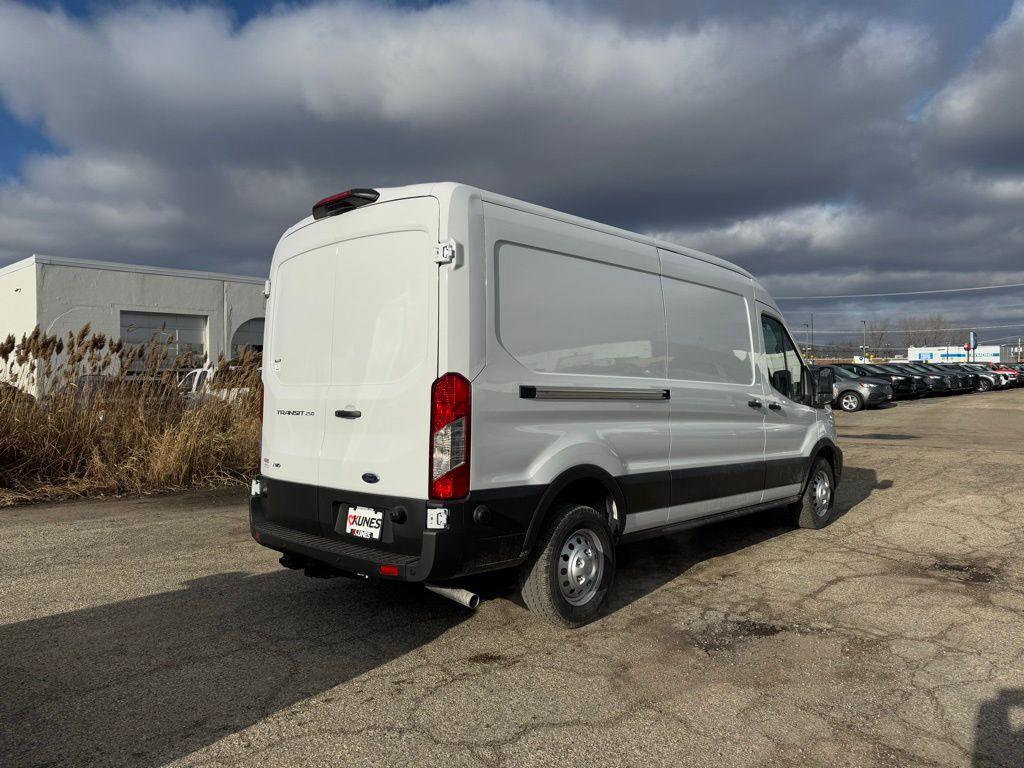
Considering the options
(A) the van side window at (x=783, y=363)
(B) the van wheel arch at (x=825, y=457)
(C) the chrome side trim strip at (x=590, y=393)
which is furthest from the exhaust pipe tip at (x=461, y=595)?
(B) the van wheel arch at (x=825, y=457)

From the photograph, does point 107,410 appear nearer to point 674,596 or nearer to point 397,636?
point 397,636

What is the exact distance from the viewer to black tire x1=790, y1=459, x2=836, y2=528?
6.59 metres

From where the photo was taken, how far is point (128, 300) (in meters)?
23.2

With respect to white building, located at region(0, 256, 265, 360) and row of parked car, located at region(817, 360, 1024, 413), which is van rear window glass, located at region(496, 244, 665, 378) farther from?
white building, located at region(0, 256, 265, 360)

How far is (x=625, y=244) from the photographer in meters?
4.66

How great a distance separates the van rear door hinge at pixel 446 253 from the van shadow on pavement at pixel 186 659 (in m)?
1.98

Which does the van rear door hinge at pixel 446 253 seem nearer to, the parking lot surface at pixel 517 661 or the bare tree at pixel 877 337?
the parking lot surface at pixel 517 661

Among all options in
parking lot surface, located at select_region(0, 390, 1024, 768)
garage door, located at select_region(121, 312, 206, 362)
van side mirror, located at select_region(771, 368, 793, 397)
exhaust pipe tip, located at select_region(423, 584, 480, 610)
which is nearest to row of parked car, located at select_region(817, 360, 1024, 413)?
van side mirror, located at select_region(771, 368, 793, 397)

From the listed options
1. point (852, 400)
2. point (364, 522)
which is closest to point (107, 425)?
point (364, 522)

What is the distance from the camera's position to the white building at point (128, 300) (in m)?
21.8

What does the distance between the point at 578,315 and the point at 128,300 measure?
74.8 ft

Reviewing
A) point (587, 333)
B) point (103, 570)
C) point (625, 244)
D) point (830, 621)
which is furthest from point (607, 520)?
point (103, 570)

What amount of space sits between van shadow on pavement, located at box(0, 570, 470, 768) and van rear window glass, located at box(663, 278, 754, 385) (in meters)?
2.22

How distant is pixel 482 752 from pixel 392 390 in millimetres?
1714
